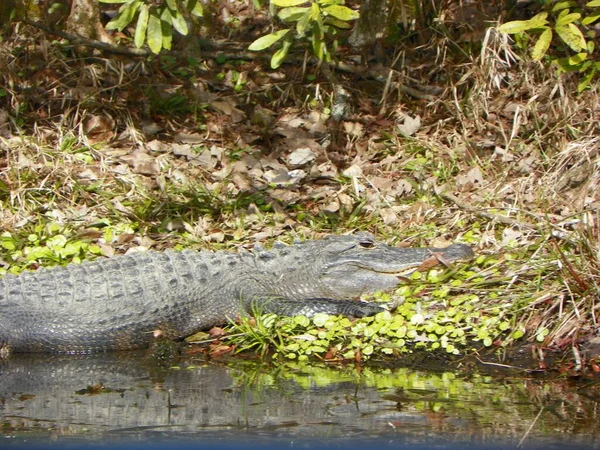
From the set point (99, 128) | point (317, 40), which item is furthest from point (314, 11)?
point (99, 128)

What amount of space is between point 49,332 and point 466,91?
449 centimetres

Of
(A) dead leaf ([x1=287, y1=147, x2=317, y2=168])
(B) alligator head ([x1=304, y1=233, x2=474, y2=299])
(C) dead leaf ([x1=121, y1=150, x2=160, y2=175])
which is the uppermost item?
(A) dead leaf ([x1=287, y1=147, x2=317, y2=168])

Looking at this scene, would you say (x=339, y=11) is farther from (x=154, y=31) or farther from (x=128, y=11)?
(x=128, y=11)

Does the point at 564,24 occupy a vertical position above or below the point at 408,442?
above

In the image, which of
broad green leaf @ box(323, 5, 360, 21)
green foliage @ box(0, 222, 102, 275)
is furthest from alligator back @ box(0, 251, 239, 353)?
broad green leaf @ box(323, 5, 360, 21)

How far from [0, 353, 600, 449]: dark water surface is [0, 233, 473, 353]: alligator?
0.43m

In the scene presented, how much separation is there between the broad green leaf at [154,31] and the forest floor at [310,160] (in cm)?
192

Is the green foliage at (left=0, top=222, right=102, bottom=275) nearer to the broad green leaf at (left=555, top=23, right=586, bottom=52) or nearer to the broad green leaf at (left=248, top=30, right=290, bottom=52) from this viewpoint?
the broad green leaf at (left=248, top=30, right=290, bottom=52)

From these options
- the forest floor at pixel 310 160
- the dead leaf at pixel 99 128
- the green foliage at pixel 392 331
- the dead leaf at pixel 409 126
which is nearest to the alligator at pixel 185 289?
the green foliage at pixel 392 331

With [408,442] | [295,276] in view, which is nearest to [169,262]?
[295,276]

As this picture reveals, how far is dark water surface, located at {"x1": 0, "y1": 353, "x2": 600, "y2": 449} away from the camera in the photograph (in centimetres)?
421

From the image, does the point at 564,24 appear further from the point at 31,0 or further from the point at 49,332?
the point at 31,0

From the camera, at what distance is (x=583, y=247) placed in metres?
5.86

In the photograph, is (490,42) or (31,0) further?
(31,0)
